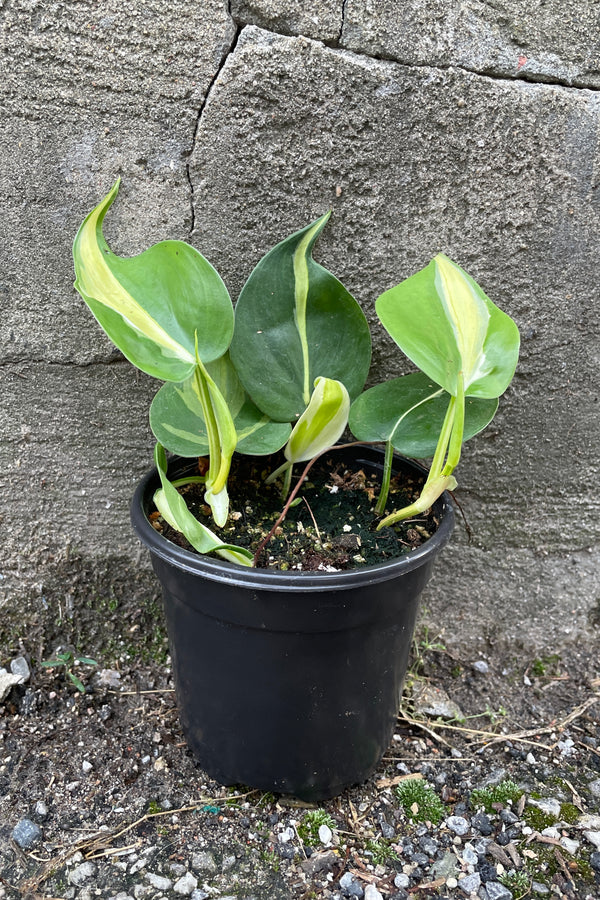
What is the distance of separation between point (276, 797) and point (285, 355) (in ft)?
2.33

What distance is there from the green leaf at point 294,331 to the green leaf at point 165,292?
0.27ft

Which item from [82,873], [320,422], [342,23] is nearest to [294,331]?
[320,422]

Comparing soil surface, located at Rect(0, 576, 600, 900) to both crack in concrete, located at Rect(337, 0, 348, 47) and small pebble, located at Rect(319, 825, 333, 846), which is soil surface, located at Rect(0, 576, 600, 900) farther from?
crack in concrete, located at Rect(337, 0, 348, 47)

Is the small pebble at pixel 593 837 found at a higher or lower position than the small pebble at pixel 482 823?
higher

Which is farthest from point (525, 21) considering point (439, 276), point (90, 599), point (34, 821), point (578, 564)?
point (34, 821)

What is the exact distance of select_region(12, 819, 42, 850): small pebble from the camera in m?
0.98

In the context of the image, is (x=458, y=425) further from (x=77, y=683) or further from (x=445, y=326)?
(x=77, y=683)

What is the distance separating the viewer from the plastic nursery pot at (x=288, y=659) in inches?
34.7

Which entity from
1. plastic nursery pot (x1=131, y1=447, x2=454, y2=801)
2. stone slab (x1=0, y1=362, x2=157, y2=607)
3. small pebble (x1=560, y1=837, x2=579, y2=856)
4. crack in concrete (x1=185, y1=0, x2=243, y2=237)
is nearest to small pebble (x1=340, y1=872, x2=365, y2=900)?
plastic nursery pot (x1=131, y1=447, x2=454, y2=801)

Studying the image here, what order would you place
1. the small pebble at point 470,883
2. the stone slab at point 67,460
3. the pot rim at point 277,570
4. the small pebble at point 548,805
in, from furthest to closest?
the stone slab at point 67,460
the small pebble at point 548,805
the small pebble at point 470,883
the pot rim at point 277,570

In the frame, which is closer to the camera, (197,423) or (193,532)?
(193,532)

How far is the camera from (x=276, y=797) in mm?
1070

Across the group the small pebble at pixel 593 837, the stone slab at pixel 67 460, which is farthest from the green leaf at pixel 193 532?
the small pebble at pixel 593 837

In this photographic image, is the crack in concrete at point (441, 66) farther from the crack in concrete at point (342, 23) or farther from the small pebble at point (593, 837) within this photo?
the small pebble at point (593, 837)
